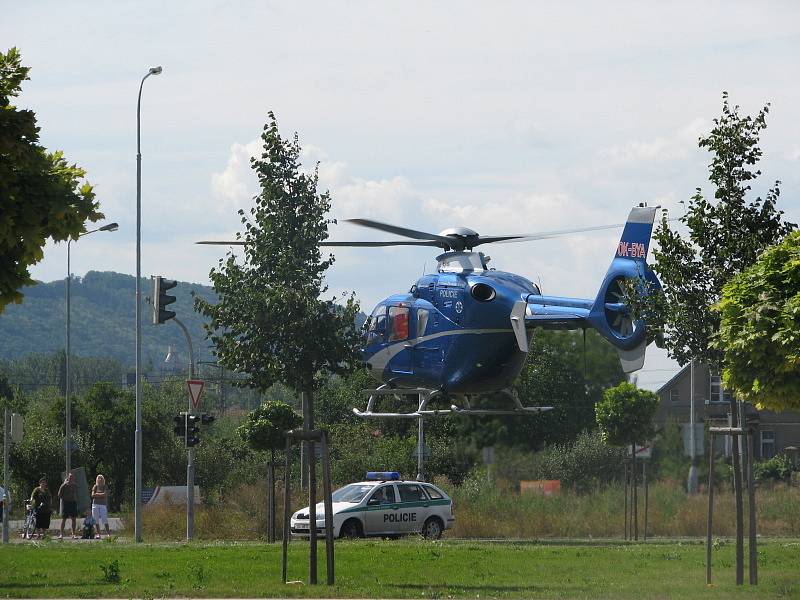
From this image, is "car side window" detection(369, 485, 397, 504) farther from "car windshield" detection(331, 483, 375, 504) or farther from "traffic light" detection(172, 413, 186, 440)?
"traffic light" detection(172, 413, 186, 440)

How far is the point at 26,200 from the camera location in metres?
13.0

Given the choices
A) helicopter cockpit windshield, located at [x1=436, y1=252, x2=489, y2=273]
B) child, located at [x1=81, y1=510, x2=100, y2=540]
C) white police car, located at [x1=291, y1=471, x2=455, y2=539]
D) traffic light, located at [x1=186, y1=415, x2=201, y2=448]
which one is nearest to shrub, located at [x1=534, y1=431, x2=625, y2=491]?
white police car, located at [x1=291, y1=471, x2=455, y2=539]

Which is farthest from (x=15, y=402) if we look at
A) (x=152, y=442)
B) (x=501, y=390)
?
(x=501, y=390)

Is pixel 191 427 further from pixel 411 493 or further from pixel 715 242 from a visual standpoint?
pixel 715 242

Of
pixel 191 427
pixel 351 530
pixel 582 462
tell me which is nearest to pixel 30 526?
pixel 191 427

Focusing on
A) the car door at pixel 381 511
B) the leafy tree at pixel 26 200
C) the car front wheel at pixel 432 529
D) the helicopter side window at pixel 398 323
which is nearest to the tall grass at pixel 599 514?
the car front wheel at pixel 432 529

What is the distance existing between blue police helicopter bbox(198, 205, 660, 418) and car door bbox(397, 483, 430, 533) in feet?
Answer: 6.00

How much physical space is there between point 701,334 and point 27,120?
32.9ft

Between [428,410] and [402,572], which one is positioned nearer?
[402,572]

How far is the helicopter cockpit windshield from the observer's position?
32969mm

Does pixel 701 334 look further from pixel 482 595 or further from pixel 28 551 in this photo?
pixel 28 551

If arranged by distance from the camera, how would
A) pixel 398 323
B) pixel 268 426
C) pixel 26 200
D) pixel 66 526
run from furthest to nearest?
pixel 66 526
pixel 398 323
pixel 268 426
pixel 26 200

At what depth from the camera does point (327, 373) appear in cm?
3553

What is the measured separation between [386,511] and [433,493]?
160cm
